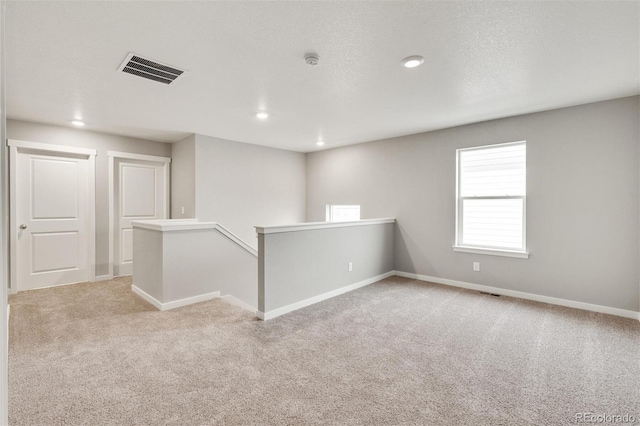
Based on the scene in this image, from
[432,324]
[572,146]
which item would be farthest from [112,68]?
[572,146]

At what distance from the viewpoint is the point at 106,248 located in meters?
5.16

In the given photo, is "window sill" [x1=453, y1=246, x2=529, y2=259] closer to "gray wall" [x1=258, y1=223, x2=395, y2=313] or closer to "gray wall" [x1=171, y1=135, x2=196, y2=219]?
"gray wall" [x1=258, y1=223, x2=395, y2=313]

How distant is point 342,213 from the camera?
644 cm

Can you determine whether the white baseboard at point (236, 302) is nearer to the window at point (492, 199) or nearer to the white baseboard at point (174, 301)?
the white baseboard at point (174, 301)

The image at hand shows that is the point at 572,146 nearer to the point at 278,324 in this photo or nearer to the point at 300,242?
the point at 300,242

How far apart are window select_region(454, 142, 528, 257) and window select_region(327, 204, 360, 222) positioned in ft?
6.64

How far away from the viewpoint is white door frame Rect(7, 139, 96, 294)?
14.2ft

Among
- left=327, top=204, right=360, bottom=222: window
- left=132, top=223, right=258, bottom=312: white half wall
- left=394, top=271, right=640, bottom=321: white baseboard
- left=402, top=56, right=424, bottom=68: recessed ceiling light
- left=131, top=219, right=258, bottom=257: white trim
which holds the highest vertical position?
left=402, top=56, right=424, bottom=68: recessed ceiling light

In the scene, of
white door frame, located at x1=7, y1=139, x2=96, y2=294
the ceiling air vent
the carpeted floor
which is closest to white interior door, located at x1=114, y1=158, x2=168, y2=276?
white door frame, located at x1=7, y1=139, x2=96, y2=294

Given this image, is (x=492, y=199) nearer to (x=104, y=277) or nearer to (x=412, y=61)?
(x=412, y=61)

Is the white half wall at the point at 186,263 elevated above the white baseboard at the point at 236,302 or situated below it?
above

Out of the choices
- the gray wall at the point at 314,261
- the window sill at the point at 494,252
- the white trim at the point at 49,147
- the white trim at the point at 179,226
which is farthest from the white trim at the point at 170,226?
the window sill at the point at 494,252

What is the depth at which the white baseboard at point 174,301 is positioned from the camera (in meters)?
3.63

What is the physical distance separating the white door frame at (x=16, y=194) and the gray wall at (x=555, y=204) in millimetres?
4948
